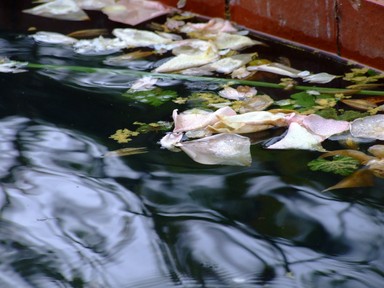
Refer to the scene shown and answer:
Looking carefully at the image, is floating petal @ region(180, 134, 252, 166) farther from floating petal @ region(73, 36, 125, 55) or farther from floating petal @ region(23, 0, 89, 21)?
floating petal @ region(23, 0, 89, 21)

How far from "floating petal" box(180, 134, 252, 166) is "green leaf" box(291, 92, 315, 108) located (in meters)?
0.27

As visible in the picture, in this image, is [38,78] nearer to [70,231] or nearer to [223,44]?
[223,44]

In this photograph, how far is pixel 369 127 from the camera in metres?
1.73

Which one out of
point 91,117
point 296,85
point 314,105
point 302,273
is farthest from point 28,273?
point 296,85

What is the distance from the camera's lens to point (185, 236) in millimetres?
1376

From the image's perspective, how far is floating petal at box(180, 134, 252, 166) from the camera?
1629mm

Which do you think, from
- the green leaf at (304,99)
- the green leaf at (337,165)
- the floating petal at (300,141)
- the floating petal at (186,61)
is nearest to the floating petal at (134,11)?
the floating petal at (186,61)

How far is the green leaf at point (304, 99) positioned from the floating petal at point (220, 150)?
0.27 m

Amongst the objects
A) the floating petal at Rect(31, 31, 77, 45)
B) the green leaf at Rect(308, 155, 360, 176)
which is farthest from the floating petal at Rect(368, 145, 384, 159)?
the floating petal at Rect(31, 31, 77, 45)

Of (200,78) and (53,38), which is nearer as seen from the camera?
(200,78)

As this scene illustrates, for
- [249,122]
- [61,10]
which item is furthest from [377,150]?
[61,10]

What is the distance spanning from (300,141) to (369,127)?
0.57 feet

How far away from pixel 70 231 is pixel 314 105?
77 centimetres

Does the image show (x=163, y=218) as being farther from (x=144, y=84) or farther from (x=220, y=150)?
(x=144, y=84)
